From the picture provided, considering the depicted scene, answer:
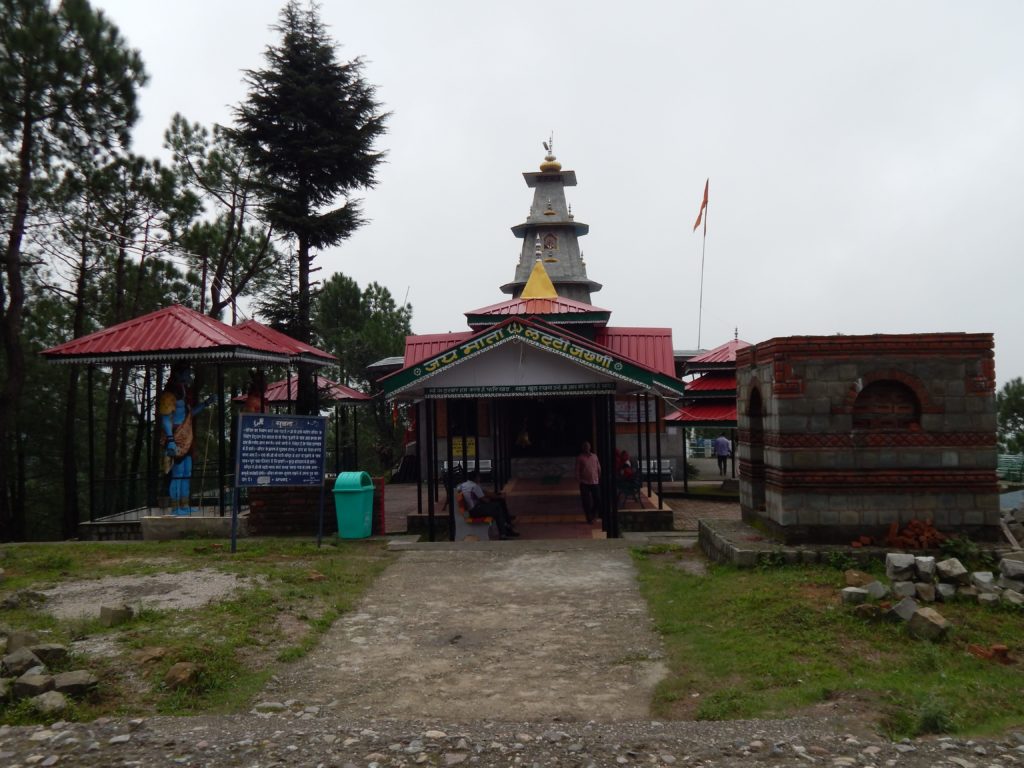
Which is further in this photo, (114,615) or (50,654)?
(114,615)

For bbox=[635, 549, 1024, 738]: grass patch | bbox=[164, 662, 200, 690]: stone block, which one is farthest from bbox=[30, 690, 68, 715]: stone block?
bbox=[635, 549, 1024, 738]: grass patch

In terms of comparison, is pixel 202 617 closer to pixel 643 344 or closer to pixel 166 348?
pixel 166 348

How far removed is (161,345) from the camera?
46.1 ft

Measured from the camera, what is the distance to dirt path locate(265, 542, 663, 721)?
609 cm

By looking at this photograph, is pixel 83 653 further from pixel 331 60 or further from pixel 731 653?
pixel 331 60

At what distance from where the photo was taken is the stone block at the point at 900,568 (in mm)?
8219

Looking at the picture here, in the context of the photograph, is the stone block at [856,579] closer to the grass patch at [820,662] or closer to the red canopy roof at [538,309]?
the grass patch at [820,662]

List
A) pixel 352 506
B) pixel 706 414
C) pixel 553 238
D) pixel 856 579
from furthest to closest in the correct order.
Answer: pixel 553 238, pixel 706 414, pixel 352 506, pixel 856 579

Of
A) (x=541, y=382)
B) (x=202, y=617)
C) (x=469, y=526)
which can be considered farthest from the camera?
(x=469, y=526)

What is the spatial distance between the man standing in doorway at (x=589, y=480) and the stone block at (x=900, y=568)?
22.8 ft

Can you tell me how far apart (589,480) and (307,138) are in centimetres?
1280

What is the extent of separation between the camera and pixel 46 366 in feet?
84.5

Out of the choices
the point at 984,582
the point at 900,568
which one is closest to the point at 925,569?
the point at 900,568

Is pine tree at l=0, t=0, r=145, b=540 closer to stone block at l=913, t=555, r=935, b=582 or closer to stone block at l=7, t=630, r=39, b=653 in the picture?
stone block at l=7, t=630, r=39, b=653
